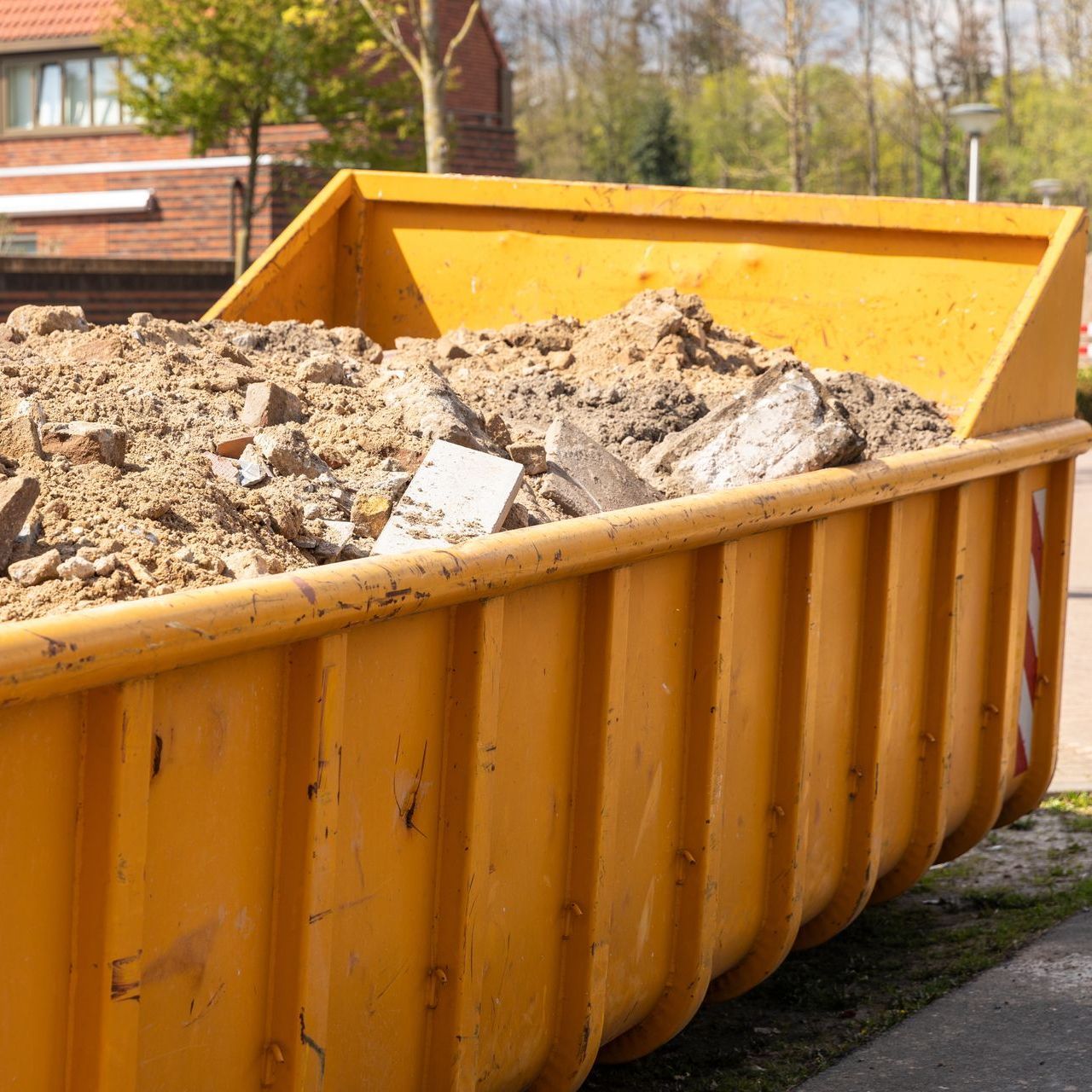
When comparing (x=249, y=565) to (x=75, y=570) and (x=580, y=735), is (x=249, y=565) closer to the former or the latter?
(x=75, y=570)

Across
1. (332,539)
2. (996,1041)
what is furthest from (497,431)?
(996,1041)

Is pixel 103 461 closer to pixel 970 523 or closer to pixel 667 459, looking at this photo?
pixel 667 459

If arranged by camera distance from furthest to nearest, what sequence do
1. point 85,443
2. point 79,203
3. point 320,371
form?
point 79,203 < point 320,371 < point 85,443

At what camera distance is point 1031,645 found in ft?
16.0

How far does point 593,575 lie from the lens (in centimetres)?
281

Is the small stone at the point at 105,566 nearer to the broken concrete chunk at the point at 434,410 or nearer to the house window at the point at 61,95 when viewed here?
the broken concrete chunk at the point at 434,410

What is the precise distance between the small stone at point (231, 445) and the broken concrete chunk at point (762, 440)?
112cm

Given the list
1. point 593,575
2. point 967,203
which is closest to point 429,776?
point 593,575

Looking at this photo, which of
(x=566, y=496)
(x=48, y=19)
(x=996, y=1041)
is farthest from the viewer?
(x=48, y=19)

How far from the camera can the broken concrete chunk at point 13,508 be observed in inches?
95.5

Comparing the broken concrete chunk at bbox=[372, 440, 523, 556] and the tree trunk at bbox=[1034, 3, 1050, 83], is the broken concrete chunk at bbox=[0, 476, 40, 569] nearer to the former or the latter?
the broken concrete chunk at bbox=[372, 440, 523, 556]

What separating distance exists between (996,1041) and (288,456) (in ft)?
7.32

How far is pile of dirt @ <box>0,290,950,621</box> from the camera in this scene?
104 inches

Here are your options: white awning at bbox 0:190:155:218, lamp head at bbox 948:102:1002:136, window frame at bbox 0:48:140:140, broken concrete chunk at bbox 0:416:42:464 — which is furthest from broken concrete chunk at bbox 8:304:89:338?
window frame at bbox 0:48:140:140
